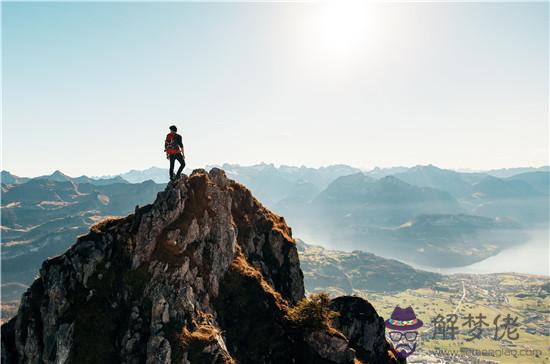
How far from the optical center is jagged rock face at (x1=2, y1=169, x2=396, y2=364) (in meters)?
46.2

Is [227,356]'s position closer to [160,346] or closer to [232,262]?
[160,346]

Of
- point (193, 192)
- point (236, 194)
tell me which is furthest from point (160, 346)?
point (236, 194)

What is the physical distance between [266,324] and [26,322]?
114ft

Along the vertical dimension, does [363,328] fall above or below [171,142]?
below

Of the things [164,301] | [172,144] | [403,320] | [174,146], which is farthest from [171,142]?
[403,320]

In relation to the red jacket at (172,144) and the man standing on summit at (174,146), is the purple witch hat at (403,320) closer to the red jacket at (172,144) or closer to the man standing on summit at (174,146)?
the man standing on summit at (174,146)

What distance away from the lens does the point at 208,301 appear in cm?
5547

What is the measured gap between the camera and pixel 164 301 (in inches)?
1935

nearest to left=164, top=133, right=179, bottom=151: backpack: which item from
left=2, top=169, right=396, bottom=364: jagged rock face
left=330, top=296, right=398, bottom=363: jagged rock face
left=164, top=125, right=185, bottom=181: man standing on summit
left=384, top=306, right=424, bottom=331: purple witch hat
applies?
left=164, top=125, right=185, bottom=181: man standing on summit

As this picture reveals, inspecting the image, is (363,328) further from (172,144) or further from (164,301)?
(172,144)

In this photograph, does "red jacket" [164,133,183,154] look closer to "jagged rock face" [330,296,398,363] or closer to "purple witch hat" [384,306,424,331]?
"jagged rock face" [330,296,398,363]

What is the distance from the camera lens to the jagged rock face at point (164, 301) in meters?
46.2

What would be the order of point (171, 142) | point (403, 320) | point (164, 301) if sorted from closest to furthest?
point (164, 301), point (171, 142), point (403, 320)

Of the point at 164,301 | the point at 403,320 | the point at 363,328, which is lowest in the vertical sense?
the point at 403,320
